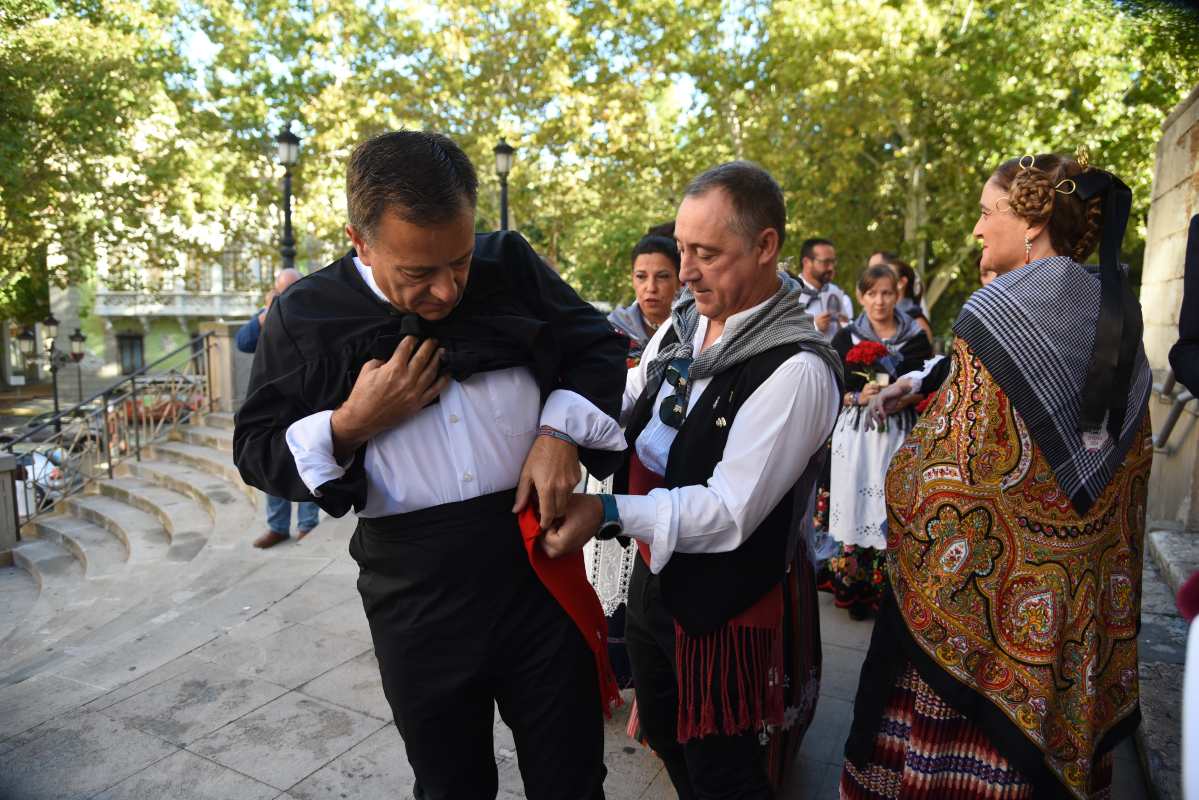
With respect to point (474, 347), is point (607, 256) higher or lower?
higher

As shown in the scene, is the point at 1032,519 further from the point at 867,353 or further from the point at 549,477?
the point at 867,353

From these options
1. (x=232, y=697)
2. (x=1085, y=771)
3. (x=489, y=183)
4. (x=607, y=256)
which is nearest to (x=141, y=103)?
(x=489, y=183)

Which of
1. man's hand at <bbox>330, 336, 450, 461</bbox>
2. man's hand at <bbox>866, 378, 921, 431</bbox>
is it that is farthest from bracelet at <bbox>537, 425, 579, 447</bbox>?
man's hand at <bbox>866, 378, 921, 431</bbox>

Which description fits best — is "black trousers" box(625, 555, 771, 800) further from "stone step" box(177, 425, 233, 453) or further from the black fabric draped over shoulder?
"stone step" box(177, 425, 233, 453)

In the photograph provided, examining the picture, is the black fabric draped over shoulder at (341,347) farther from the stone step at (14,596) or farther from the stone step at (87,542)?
the stone step at (87,542)

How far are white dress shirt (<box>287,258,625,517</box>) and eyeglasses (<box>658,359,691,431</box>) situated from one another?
0.43 metres

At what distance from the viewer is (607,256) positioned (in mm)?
25328

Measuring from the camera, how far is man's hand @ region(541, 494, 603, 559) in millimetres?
1702

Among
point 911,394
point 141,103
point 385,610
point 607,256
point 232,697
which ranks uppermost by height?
point 141,103

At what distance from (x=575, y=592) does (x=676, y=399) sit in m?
0.66

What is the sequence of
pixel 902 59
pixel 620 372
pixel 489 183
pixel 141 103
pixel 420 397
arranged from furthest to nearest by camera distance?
pixel 489 183
pixel 141 103
pixel 902 59
pixel 620 372
pixel 420 397

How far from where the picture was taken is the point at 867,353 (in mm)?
4344

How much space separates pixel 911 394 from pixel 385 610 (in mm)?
2919

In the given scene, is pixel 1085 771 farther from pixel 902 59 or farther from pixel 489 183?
pixel 489 183
